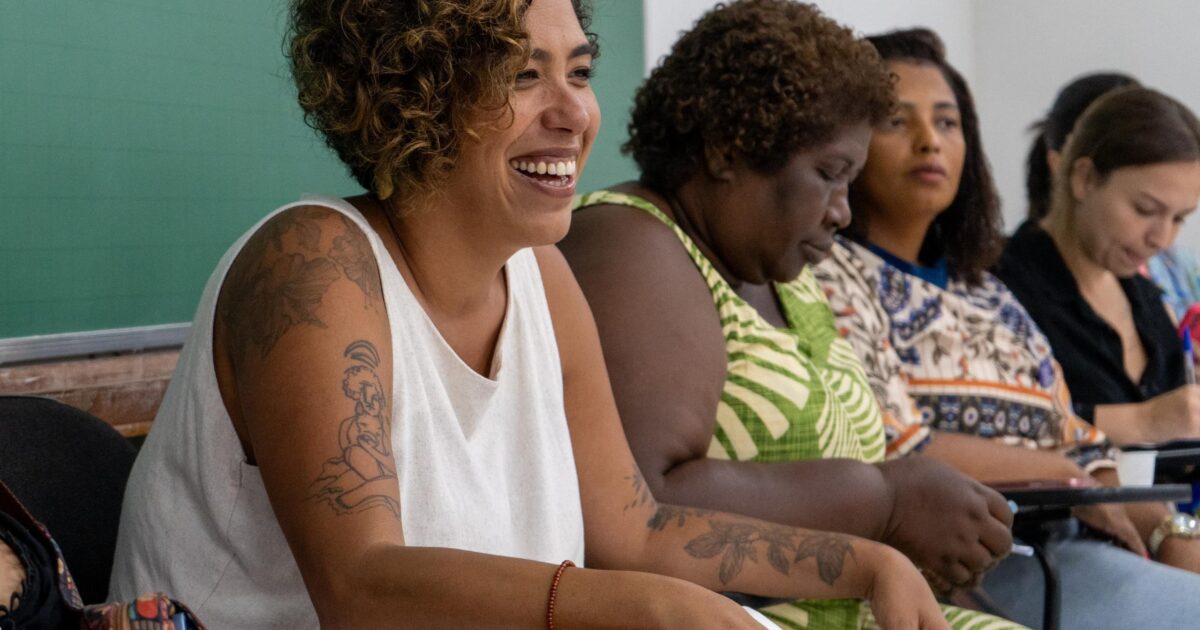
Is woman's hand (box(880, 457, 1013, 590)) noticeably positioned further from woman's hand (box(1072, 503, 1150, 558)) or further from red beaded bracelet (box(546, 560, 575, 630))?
red beaded bracelet (box(546, 560, 575, 630))

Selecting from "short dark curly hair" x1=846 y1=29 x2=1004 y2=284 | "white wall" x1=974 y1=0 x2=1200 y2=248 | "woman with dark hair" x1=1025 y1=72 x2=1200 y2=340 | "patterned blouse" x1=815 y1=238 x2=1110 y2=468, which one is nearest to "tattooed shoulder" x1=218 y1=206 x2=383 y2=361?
"patterned blouse" x1=815 y1=238 x2=1110 y2=468

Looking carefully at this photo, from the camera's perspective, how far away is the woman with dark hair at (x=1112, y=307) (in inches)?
122

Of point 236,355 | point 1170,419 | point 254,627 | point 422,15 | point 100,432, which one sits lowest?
point 1170,419

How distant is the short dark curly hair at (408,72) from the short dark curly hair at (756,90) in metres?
0.67

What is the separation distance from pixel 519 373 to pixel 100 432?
0.49m

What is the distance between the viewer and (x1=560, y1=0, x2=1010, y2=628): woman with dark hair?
70.1 inches

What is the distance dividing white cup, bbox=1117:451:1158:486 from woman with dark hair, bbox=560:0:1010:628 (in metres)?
0.58

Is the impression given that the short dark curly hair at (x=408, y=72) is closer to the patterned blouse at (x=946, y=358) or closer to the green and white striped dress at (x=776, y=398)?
the green and white striped dress at (x=776, y=398)

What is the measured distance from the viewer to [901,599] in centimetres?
151

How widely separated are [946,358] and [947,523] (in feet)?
2.55

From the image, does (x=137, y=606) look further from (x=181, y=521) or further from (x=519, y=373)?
(x=519, y=373)

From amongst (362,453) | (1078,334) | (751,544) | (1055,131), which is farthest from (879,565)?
(1055,131)

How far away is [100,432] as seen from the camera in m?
1.48

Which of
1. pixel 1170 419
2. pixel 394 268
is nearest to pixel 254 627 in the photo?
pixel 394 268
